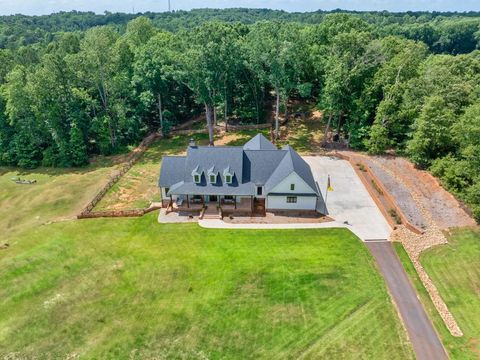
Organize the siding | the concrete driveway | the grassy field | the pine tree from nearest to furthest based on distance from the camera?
1. the grassy field
2. the concrete driveway
3. the siding
4. the pine tree

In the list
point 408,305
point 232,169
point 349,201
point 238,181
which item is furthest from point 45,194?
point 408,305

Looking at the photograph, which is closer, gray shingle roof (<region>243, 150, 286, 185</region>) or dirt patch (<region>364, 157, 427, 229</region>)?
dirt patch (<region>364, 157, 427, 229</region>)

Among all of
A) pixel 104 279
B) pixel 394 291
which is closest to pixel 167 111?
pixel 104 279

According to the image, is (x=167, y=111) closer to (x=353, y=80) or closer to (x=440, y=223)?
(x=353, y=80)

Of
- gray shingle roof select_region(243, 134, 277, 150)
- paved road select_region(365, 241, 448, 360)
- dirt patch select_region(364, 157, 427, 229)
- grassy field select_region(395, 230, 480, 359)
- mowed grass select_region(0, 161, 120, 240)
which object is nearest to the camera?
paved road select_region(365, 241, 448, 360)

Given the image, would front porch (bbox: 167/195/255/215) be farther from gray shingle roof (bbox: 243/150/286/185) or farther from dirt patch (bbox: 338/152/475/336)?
dirt patch (bbox: 338/152/475/336)

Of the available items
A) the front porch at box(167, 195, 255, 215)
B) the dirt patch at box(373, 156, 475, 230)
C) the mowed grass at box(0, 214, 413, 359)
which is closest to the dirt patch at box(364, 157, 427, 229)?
the dirt patch at box(373, 156, 475, 230)

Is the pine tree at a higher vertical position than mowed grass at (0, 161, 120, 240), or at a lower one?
higher
